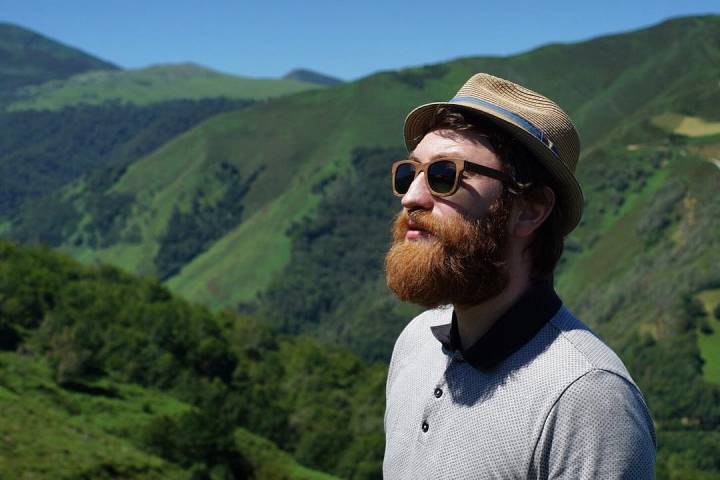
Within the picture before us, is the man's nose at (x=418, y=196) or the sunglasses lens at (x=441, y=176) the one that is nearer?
the sunglasses lens at (x=441, y=176)

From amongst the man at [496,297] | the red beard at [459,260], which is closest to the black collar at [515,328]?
the man at [496,297]

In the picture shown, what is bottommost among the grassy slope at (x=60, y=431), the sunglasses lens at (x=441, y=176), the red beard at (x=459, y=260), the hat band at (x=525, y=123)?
the grassy slope at (x=60, y=431)

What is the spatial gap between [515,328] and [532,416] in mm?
450

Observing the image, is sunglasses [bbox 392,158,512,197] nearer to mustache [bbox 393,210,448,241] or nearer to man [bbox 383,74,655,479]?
man [bbox 383,74,655,479]

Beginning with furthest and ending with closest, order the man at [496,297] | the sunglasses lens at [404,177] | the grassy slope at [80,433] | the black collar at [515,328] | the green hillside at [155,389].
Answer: the green hillside at [155,389] → the grassy slope at [80,433] → the sunglasses lens at [404,177] → the black collar at [515,328] → the man at [496,297]

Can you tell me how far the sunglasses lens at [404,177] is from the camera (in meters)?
4.47

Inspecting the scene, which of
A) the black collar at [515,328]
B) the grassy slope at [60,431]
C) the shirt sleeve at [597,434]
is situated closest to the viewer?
the shirt sleeve at [597,434]

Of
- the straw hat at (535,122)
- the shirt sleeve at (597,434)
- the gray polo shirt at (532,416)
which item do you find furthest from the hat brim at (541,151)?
the shirt sleeve at (597,434)

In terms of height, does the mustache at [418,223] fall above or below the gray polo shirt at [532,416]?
above

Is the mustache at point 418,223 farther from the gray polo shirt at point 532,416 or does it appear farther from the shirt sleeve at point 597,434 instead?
the shirt sleeve at point 597,434

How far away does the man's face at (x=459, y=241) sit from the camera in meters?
4.04

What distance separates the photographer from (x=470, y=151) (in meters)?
4.16

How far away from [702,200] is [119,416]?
167183mm

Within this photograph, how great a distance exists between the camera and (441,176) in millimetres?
4137
